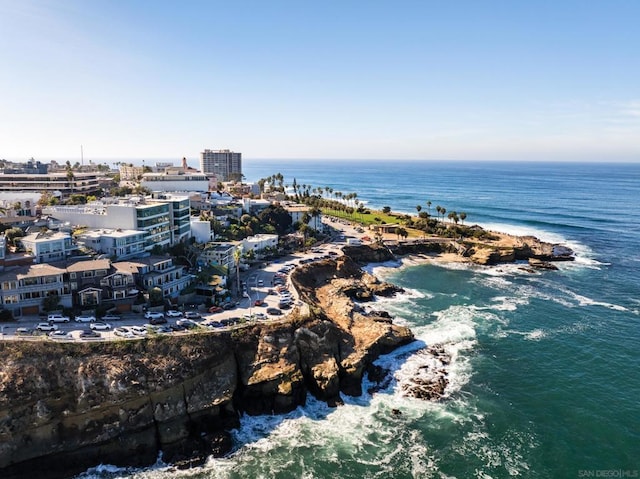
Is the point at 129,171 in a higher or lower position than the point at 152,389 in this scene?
higher

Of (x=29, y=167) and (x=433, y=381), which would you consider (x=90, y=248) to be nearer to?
(x=433, y=381)

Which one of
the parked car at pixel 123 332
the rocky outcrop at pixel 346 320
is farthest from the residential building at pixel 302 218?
the parked car at pixel 123 332

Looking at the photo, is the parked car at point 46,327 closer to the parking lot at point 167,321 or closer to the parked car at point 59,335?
the parking lot at point 167,321

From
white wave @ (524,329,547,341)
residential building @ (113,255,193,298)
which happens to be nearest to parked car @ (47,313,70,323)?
residential building @ (113,255,193,298)

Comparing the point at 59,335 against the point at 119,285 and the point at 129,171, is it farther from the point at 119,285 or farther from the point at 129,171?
the point at 129,171

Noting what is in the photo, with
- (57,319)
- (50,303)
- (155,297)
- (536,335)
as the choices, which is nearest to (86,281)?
(50,303)

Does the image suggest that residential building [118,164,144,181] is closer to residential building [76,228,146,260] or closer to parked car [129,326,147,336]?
residential building [76,228,146,260]
